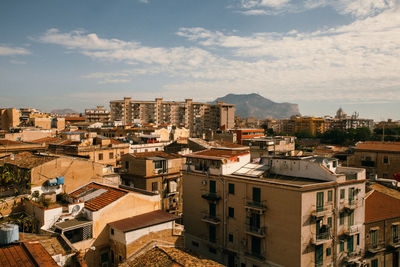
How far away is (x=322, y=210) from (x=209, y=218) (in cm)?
1007

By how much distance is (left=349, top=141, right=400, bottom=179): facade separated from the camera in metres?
47.8

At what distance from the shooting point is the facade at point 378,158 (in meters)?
47.8

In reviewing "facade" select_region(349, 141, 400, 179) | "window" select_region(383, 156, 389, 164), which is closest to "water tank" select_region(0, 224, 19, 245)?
"facade" select_region(349, 141, 400, 179)

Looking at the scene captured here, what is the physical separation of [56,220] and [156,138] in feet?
134

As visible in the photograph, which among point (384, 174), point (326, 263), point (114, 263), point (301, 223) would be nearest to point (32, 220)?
point (114, 263)

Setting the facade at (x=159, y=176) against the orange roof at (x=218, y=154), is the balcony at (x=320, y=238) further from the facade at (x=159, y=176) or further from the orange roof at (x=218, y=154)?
the facade at (x=159, y=176)

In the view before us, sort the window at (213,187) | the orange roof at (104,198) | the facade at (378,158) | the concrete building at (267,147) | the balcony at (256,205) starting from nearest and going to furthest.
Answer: the orange roof at (104,198) < the balcony at (256,205) < the window at (213,187) < the facade at (378,158) < the concrete building at (267,147)

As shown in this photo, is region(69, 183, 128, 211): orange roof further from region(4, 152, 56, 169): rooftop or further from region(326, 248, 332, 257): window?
region(326, 248, 332, 257): window

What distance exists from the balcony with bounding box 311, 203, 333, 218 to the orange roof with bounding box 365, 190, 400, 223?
256 inches

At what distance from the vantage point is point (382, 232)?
2892 cm

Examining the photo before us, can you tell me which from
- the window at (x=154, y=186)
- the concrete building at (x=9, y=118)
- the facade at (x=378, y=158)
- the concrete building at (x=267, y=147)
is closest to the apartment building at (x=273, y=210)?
the window at (x=154, y=186)

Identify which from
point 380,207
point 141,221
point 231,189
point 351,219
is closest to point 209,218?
point 231,189

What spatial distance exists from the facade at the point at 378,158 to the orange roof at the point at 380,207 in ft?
55.1

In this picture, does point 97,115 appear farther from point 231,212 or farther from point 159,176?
point 231,212
